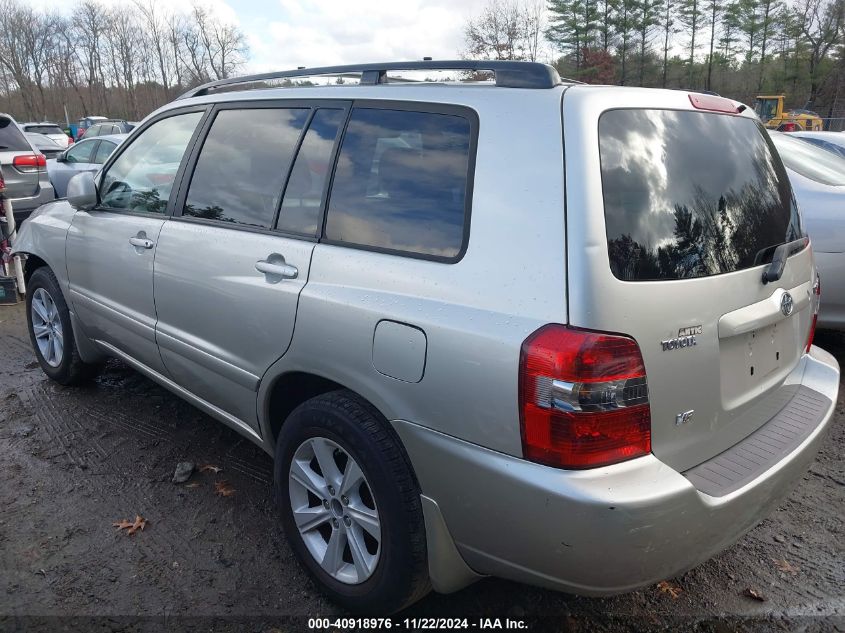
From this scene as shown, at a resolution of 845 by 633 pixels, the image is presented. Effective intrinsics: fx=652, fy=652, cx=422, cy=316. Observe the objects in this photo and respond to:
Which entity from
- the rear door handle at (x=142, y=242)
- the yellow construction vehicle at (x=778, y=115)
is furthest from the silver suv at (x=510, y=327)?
the yellow construction vehicle at (x=778, y=115)

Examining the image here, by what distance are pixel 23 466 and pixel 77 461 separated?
0.91ft

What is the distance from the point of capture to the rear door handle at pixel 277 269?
2455 mm

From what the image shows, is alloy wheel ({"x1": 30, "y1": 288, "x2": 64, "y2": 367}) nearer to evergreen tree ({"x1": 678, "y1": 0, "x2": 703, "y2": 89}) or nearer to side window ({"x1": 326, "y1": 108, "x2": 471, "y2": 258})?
side window ({"x1": 326, "y1": 108, "x2": 471, "y2": 258})

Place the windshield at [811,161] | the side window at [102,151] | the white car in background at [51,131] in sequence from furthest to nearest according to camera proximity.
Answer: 1. the white car in background at [51,131]
2. the side window at [102,151]
3. the windshield at [811,161]

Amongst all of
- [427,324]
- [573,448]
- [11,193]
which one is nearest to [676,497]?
[573,448]

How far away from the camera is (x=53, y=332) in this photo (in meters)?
4.57

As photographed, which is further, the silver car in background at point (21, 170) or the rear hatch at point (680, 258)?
the silver car in background at point (21, 170)

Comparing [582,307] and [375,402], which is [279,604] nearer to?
[375,402]

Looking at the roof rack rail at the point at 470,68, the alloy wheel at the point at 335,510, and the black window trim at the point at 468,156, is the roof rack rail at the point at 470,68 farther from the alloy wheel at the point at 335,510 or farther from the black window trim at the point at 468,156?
the alloy wheel at the point at 335,510

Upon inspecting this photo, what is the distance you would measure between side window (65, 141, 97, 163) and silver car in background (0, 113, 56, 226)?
455cm

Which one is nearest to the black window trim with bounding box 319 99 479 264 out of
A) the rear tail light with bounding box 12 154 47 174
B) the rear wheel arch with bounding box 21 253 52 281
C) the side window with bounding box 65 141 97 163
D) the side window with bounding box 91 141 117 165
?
the rear wheel arch with bounding box 21 253 52 281

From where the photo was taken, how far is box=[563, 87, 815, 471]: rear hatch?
5.84 ft

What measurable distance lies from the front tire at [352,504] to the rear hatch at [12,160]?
7400 millimetres

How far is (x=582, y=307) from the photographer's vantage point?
1.72 m
